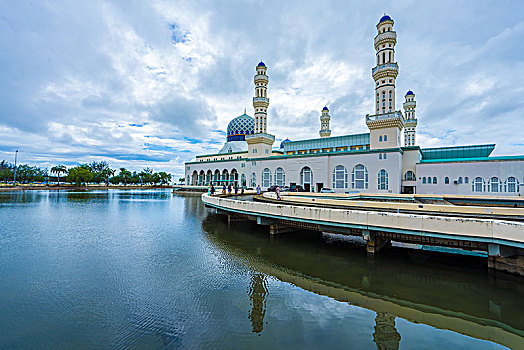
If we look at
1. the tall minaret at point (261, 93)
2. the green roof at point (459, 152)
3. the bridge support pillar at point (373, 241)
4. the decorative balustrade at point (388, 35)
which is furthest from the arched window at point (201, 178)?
the bridge support pillar at point (373, 241)

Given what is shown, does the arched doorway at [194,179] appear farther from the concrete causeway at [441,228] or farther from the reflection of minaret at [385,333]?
the reflection of minaret at [385,333]

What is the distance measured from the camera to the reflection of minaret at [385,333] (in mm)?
5367

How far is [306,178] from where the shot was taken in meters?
42.6

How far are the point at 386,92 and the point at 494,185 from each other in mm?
17335

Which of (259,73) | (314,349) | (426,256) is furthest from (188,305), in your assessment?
(259,73)

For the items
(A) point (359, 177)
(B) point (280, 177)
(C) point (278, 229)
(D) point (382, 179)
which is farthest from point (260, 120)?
(C) point (278, 229)

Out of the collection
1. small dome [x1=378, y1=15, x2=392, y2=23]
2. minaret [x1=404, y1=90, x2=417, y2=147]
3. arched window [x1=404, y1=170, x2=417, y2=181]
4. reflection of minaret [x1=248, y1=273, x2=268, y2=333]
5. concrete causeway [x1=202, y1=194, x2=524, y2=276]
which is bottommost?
reflection of minaret [x1=248, y1=273, x2=268, y2=333]

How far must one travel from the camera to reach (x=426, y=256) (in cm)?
1117

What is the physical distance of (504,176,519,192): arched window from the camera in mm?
27797

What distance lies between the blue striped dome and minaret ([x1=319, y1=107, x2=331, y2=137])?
1767cm

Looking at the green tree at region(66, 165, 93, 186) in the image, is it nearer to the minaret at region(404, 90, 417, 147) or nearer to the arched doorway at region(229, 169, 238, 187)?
the arched doorway at region(229, 169, 238, 187)

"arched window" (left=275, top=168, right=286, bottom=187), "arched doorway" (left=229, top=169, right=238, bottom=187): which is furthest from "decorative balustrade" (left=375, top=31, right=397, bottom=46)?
"arched doorway" (left=229, top=169, right=238, bottom=187)

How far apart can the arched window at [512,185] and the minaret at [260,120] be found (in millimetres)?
35712

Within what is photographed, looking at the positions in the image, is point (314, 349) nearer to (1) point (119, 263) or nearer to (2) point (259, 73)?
(1) point (119, 263)
